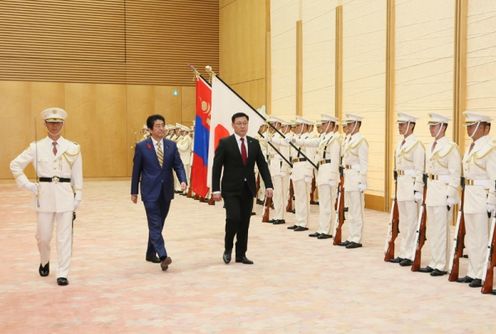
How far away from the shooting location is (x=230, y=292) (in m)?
5.64

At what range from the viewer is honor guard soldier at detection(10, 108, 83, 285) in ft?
19.2

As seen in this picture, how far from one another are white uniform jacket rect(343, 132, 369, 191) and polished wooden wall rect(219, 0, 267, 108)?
9.50 meters

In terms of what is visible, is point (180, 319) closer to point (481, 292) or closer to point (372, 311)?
point (372, 311)

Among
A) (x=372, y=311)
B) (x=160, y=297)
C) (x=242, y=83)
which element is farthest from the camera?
(x=242, y=83)

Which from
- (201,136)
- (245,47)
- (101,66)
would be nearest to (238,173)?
(201,136)

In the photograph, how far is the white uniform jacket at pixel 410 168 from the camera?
6719 millimetres

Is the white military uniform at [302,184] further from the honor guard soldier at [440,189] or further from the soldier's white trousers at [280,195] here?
the honor guard soldier at [440,189]

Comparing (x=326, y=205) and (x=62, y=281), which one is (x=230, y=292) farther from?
(x=326, y=205)

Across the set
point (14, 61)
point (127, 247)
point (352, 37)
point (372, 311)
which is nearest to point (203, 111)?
point (127, 247)

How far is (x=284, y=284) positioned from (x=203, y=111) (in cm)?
457

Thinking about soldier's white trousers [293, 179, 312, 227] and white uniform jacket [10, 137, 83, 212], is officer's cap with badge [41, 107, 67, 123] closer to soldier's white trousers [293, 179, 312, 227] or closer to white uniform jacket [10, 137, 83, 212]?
white uniform jacket [10, 137, 83, 212]

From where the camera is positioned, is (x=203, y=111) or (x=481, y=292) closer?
(x=481, y=292)

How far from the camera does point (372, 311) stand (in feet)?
16.4

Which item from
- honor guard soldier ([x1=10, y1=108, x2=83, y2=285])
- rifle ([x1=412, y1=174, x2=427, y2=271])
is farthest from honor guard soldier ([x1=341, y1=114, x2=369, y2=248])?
honor guard soldier ([x1=10, y1=108, x2=83, y2=285])
